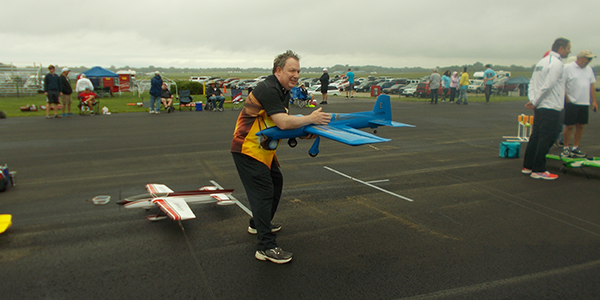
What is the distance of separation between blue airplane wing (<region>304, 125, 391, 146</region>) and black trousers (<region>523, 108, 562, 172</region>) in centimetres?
462

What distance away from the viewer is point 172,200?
455 cm

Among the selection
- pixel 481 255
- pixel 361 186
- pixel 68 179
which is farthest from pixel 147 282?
pixel 68 179

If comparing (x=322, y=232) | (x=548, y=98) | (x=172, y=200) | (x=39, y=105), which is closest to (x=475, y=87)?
(x=548, y=98)

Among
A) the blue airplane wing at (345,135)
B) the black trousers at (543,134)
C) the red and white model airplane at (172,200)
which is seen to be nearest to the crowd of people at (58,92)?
the red and white model airplane at (172,200)

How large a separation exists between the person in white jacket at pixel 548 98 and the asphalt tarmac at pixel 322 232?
2.00ft

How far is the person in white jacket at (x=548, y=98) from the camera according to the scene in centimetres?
618

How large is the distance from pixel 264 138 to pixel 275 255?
46.1 inches

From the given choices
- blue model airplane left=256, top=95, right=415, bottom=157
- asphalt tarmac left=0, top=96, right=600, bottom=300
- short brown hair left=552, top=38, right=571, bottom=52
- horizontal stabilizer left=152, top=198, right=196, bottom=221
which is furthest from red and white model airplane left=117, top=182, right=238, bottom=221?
short brown hair left=552, top=38, right=571, bottom=52

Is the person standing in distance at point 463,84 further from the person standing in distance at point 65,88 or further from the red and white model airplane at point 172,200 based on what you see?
the person standing in distance at point 65,88

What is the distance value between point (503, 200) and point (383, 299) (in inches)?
138

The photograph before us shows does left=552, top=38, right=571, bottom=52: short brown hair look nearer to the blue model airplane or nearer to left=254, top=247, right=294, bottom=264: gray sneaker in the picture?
the blue model airplane

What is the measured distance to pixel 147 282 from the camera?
3244mm

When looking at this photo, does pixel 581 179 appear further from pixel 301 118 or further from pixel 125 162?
pixel 125 162

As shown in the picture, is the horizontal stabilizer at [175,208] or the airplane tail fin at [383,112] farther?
the airplane tail fin at [383,112]
